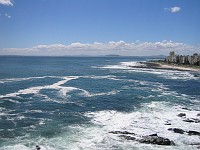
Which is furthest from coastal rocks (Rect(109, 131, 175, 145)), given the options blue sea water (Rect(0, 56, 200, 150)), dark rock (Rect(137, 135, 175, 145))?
blue sea water (Rect(0, 56, 200, 150))

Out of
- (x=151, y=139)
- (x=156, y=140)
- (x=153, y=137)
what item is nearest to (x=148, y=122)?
(x=153, y=137)

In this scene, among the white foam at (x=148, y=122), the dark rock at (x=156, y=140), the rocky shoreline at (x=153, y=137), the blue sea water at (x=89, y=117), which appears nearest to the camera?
the dark rock at (x=156, y=140)

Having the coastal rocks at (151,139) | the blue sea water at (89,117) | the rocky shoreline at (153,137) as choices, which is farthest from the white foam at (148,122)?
the coastal rocks at (151,139)

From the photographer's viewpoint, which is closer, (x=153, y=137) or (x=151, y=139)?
(x=151, y=139)

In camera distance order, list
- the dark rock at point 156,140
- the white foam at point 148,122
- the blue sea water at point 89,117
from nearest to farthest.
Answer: the dark rock at point 156,140 < the blue sea water at point 89,117 < the white foam at point 148,122

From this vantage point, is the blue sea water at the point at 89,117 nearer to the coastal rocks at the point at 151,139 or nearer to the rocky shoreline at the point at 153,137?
the rocky shoreline at the point at 153,137

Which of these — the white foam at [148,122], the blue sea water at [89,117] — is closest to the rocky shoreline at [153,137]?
the blue sea water at [89,117]

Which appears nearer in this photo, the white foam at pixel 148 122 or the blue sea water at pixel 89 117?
the blue sea water at pixel 89 117

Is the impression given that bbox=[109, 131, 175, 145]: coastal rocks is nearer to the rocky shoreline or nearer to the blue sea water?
the rocky shoreline

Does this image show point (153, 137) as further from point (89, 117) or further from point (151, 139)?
point (89, 117)

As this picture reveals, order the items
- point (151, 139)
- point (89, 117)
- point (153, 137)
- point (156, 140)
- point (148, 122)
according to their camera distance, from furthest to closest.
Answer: point (89, 117), point (148, 122), point (153, 137), point (151, 139), point (156, 140)

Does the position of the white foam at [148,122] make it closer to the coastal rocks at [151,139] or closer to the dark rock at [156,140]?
the dark rock at [156,140]

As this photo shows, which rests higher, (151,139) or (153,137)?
(153,137)

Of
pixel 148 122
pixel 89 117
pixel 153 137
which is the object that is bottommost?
pixel 148 122
